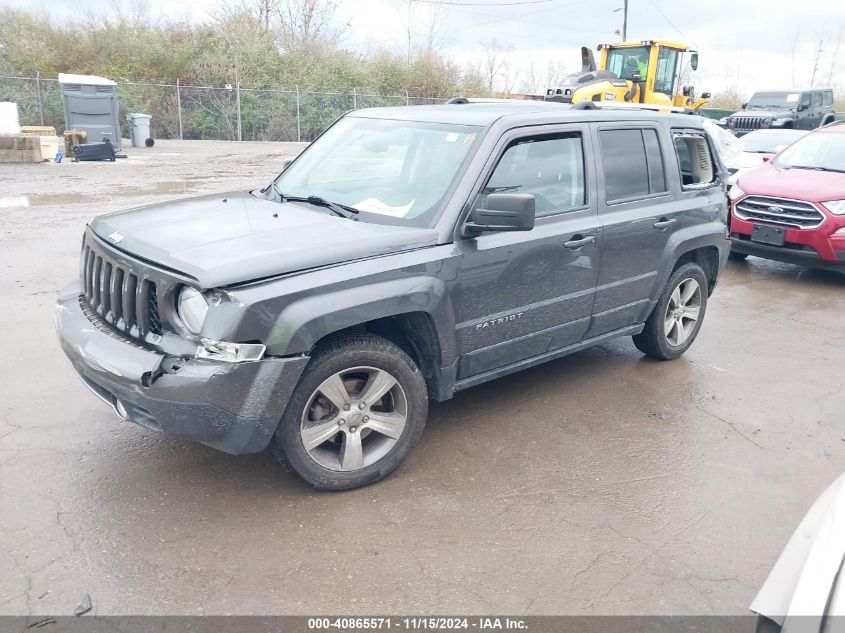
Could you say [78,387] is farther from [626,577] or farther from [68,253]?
[68,253]

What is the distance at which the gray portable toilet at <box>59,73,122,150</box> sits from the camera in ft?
64.1

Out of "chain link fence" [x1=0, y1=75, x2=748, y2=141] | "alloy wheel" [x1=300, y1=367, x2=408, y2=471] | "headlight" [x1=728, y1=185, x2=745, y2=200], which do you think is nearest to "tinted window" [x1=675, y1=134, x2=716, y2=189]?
"alloy wheel" [x1=300, y1=367, x2=408, y2=471]

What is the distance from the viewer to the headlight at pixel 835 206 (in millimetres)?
8077

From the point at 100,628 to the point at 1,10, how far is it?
32743 mm

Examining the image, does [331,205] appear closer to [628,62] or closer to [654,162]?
[654,162]

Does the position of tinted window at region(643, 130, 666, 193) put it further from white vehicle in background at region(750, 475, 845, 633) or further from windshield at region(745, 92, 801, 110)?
windshield at region(745, 92, 801, 110)

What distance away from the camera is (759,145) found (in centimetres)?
1377

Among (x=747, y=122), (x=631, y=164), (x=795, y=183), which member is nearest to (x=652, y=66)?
(x=747, y=122)

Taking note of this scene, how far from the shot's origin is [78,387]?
4.78 metres

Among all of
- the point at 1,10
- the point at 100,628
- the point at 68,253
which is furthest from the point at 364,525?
the point at 1,10

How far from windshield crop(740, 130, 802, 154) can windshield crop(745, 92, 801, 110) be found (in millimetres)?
9479

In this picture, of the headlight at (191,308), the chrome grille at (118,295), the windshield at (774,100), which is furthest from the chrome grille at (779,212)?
the windshield at (774,100)

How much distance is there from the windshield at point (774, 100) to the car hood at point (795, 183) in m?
15.5

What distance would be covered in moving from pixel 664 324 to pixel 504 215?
2386 millimetres
